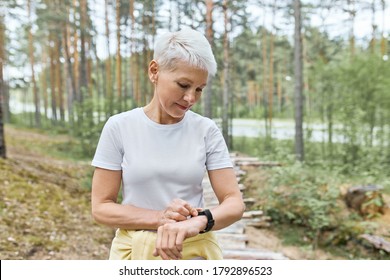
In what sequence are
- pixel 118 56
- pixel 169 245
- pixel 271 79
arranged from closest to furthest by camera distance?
1. pixel 169 245
2. pixel 118 56
3. pixel 271 79

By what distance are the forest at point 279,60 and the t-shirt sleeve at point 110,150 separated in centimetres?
149

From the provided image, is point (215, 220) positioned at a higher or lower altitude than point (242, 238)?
higher

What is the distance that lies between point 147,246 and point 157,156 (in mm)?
168

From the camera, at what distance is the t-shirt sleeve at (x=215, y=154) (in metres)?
0.76

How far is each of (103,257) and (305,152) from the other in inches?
91.2

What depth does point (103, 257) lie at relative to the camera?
2133 mm

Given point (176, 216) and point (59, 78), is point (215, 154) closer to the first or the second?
point (176, 216)

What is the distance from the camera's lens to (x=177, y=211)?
691 millimetres

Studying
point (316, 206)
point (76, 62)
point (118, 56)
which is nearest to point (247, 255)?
point (316, 206)

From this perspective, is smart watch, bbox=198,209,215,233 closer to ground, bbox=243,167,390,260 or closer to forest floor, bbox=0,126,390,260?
forest floor, bbox=0,126,390,260

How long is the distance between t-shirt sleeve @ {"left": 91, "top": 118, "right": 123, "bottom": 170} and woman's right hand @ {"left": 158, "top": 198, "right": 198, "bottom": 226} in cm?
12

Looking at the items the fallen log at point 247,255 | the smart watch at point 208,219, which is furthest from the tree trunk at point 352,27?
the smart watch at point 208,219
